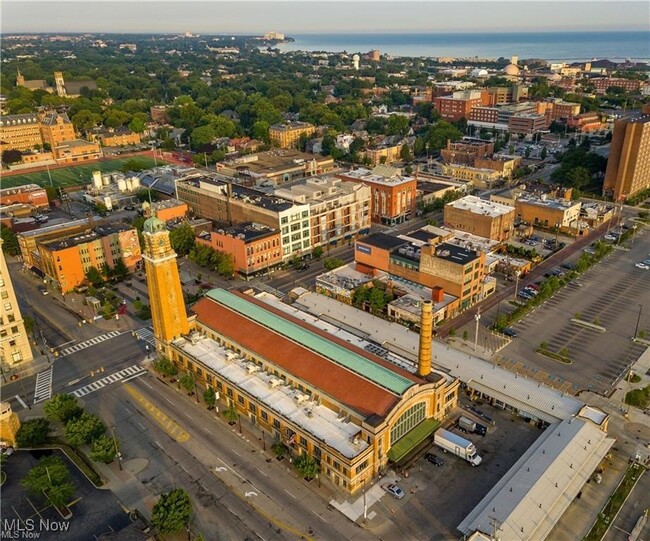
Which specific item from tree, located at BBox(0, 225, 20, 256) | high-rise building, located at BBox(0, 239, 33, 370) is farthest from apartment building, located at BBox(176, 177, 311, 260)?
high-rise building, located at BBox(0, 239, 33, 370)

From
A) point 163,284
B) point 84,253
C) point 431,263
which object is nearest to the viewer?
point 163,284

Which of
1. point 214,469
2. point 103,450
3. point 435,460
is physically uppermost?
point 103,450

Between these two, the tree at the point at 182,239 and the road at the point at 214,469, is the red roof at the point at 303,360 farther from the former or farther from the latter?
the tree at the point at 182,239

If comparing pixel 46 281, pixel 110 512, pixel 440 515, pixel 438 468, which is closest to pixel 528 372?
pixel 438 468

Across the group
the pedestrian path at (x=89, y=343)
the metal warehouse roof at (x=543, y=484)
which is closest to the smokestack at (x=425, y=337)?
the metal warehouse roof at (x=543, y=484)

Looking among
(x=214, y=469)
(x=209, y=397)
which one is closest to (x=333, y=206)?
(x=209, y=397)

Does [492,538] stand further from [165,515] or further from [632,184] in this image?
[632,184]

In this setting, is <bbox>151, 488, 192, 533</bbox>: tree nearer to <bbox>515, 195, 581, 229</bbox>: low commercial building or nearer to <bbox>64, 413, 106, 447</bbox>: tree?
<bbox>64, 413, 106, 447</bbox>: tree

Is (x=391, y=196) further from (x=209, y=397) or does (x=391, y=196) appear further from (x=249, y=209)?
(x=209, y=397)
